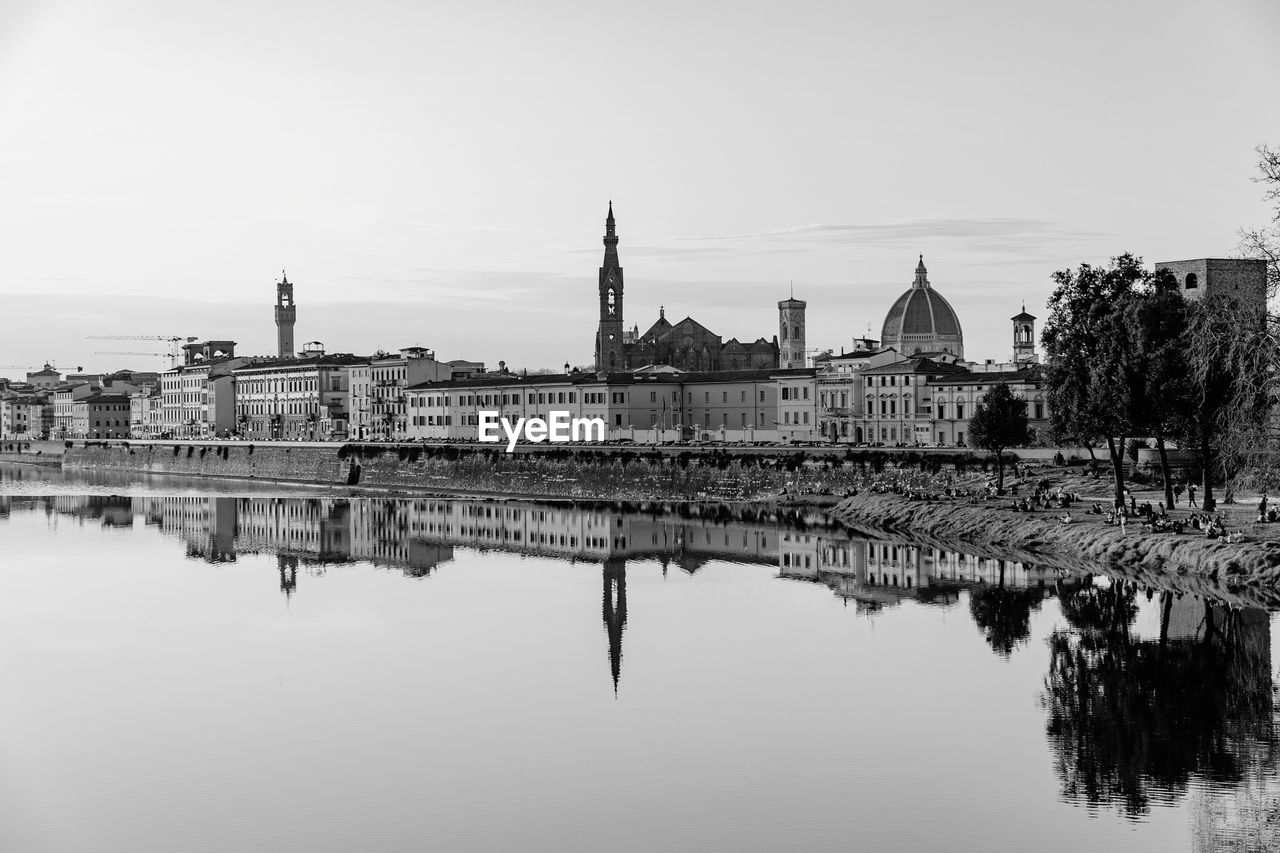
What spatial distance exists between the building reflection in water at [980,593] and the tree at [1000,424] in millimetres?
7975

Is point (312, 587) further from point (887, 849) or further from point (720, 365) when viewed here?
point (720, 365)

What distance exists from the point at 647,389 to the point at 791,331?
47.2 meters

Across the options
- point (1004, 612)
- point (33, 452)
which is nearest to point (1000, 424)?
point (1004, 612)

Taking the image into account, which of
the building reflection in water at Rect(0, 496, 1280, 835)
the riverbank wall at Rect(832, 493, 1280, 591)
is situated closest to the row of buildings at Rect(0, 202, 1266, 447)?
the riverbank wall at Rect(832, 493, 1280, 591)

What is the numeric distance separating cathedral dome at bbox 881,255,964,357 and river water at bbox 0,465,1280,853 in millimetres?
78716

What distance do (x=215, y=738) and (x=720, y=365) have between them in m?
122

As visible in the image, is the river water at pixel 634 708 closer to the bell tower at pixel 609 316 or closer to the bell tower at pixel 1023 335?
the bell tower at pixel 1023 335

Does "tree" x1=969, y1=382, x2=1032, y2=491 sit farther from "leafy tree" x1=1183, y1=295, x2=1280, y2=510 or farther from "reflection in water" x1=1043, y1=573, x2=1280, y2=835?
"reflection in water" x1=1043, y1=573, x2=1280, y2=835

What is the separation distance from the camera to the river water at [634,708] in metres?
21.6

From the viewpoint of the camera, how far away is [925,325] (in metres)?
128

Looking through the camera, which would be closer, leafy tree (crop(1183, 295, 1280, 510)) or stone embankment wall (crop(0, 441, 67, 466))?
leafy tree (crop(1183, 295, 1280, 510))

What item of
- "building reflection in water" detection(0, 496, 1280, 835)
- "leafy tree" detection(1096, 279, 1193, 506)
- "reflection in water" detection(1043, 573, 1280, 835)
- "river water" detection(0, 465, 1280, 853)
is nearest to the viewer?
"river water" detection(0, 465, 1280, 853)

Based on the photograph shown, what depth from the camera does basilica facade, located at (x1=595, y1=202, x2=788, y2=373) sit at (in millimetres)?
146125

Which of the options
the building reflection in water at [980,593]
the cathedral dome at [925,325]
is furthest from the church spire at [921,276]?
the building reflection in water at [980,593]
